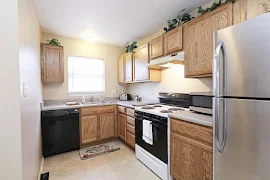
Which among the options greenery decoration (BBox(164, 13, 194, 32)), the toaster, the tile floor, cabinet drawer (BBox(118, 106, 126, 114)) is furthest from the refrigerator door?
the toaster

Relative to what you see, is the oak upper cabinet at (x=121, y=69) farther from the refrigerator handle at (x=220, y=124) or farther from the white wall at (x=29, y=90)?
the refrigerator handle at (x=220, y=124)

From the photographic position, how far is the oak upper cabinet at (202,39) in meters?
1.52

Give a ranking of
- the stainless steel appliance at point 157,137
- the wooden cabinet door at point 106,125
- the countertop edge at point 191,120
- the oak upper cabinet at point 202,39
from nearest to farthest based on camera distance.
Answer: the countertop edge at point 191,120
the oak upper cabinet at point 202,39
the stainless steel appliance at point 157,137
the wooden cabinet door at point 106,125

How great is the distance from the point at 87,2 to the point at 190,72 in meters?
1.77

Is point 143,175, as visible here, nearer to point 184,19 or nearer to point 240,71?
point 240,71

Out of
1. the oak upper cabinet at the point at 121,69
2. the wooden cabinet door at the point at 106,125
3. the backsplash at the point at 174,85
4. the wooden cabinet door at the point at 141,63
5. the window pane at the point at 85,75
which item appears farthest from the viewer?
the oak upper cabinet at the point at 121,69

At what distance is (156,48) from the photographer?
2535 mm

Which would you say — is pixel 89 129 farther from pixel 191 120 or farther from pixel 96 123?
pixel 191 120

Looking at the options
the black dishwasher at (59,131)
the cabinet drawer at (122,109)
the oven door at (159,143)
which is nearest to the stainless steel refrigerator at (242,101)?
the oven door at (159,143)

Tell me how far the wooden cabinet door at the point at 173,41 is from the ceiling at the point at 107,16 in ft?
1.22

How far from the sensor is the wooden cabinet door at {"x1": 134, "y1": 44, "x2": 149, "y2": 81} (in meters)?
2.82

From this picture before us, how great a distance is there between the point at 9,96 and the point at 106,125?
7.80ft

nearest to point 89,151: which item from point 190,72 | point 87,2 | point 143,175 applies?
point 143,175

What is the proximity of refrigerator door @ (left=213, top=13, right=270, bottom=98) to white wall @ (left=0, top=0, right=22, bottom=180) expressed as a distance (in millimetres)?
1533
